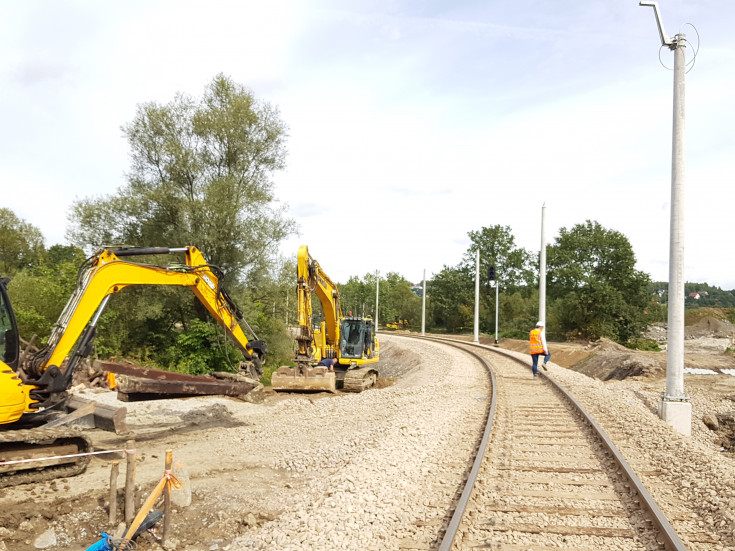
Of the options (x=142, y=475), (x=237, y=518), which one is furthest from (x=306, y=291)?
(x=237, y=518)

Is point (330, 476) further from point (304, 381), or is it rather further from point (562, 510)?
point (304, 381)

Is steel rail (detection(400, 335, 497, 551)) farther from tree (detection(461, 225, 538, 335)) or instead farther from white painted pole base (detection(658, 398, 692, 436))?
tree (detection(461, 225, 538, 335))

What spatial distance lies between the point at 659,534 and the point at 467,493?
75.2 inches

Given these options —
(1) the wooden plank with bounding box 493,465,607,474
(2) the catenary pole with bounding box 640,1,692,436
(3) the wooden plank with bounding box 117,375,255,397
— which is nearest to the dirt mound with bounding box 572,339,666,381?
(2) the catenary pole with bounding box 640,1,692,436

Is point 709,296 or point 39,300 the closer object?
point 39,300

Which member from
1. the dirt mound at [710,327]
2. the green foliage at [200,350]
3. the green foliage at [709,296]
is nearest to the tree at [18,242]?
the green foliage at [200,350]

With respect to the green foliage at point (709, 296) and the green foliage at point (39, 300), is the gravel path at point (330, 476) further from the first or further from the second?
the green foliage at point (709, 296)

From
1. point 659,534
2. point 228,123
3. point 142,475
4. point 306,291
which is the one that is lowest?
point 142,475

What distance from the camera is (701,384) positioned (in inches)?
715

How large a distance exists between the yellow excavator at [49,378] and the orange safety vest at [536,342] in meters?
A: 11.4

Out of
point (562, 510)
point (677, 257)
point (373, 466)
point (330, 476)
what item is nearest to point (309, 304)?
point (330, 476)

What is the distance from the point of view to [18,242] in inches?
2212

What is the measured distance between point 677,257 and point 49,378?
11273 millimetres

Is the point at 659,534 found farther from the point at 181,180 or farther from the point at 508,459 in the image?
the point at 181,180
